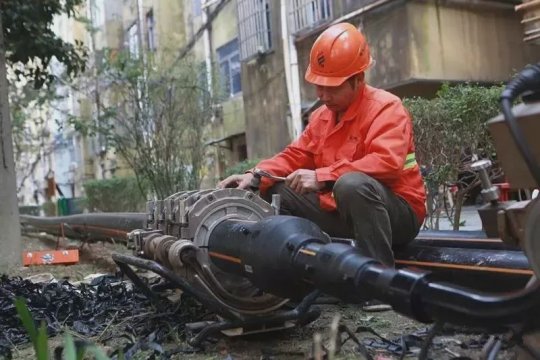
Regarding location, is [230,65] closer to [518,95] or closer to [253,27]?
[253,27]

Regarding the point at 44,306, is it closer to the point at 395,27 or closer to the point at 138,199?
the point at 395,27

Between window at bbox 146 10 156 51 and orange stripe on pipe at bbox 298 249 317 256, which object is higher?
window at bbox 146 10 156 51

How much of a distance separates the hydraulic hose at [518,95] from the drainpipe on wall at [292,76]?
11.9m

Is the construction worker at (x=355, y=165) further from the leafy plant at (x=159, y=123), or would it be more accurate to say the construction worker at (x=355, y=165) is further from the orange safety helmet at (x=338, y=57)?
the leafy plant at (x=159, y=123)

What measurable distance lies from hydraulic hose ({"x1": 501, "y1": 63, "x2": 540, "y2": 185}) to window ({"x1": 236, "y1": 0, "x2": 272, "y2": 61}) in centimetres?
1321

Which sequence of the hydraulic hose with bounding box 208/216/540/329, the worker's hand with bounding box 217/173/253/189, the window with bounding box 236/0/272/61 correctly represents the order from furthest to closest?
the window with bounding box 236/0/272/61
the worker's hand with bounding box 217/173/253/189
the hydraulic hose with bounding box 208/216/540/329

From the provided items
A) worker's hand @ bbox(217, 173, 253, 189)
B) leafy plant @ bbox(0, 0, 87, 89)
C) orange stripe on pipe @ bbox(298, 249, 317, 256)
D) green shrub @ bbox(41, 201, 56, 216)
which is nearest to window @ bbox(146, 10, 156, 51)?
green shrub @ bbox(41, 201, 56, 216)

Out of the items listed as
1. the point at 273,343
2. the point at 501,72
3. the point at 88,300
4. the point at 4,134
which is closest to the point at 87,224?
the point at 4,134

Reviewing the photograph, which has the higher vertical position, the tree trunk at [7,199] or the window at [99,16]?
the window at [99,16]

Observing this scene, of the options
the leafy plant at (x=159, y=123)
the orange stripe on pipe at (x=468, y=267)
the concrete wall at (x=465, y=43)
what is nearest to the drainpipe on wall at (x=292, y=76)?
the leafy plant at (x=159, y=123)

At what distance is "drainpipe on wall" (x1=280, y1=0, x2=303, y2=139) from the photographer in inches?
533

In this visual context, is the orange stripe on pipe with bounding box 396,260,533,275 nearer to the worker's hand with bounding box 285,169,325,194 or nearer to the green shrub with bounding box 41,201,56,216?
the worker's hand with bounding box 285,169,325,194

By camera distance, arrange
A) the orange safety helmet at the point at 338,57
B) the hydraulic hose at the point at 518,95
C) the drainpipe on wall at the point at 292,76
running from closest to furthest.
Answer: the hydraulic hose at the point at 518,95, the orange safety helmet at the point at 338,57, the drainpipe on wall at the point at 292,76

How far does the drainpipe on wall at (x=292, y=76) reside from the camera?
13.5 m
